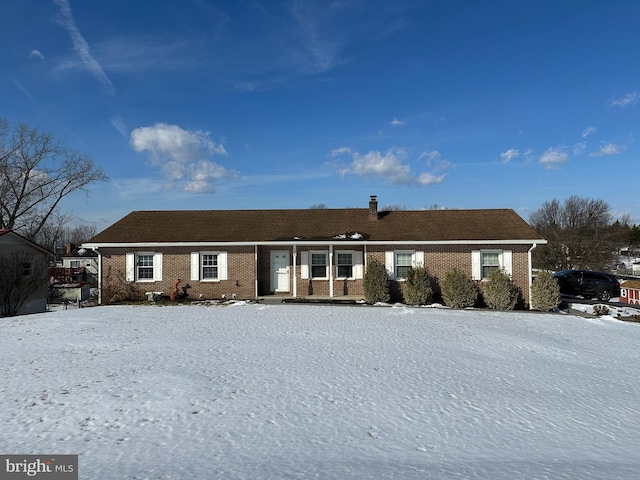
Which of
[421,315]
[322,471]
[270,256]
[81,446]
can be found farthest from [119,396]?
[270,256]

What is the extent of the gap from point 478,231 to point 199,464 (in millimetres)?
17555

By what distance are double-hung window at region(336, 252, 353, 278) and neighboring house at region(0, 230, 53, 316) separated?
17.0 metres

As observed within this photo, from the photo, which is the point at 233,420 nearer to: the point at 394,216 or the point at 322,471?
the point at 322,471

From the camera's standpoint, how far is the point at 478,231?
19.6 metres

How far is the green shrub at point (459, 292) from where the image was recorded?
58.8ft

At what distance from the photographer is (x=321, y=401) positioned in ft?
24.0

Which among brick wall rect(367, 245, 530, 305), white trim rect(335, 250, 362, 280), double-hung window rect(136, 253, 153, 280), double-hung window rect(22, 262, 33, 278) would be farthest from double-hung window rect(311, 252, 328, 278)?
double-hung window rect(22, 262, 33, 278)

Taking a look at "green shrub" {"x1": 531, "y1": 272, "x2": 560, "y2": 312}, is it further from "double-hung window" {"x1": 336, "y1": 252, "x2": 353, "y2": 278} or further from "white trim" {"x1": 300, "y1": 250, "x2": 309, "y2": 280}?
"white trim" {"x1": 300, "y1": 250, "x2": 309, "y2": 280}

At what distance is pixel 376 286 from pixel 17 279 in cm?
1880

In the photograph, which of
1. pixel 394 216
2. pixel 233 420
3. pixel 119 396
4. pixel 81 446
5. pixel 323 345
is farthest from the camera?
pixel 394 216

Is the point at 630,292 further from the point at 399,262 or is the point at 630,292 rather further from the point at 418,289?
the point at 399,262

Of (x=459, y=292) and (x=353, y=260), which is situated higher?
(x=353, y=260)

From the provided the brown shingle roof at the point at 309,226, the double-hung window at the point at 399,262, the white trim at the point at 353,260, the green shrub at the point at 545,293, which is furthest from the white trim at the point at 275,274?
the green shrub at the point at 545,293
